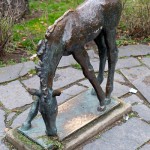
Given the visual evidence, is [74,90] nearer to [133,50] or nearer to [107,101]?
[107,101]

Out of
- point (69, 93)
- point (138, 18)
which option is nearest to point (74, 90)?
point (69, 93)

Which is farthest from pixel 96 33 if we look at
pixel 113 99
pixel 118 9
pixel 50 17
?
pixel 50 17

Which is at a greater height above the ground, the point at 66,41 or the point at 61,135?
the point at 66,41

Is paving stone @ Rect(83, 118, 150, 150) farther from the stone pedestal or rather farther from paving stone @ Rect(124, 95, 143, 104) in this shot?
paving stone @ Rect(124, 95, 143, 104)

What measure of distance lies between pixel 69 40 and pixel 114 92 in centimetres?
146

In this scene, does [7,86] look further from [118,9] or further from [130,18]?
[130,18]

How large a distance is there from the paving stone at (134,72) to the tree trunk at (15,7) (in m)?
2.02

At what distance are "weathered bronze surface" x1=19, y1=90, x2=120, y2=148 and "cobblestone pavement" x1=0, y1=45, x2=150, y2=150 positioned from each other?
19 centimetres

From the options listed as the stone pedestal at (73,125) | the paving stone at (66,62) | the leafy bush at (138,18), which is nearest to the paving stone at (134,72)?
the paving stone at (66,62)

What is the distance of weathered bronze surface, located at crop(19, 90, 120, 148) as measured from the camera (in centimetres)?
317

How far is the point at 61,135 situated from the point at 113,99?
78cm

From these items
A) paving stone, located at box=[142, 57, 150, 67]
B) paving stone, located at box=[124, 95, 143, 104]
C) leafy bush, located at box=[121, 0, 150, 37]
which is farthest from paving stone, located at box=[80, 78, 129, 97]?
leafy bush, located at box=[121, 0, 150, 37]

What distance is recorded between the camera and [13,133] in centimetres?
330

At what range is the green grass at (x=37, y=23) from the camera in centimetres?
534
